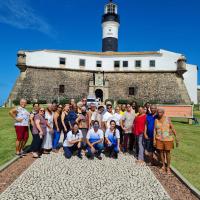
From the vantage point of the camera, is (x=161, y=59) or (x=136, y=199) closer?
(x=136, y=199)

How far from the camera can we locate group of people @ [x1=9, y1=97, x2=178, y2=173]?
Result: 7.63 m

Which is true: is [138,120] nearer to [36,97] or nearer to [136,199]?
[136,199]

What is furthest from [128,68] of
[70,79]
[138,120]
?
[138,120]

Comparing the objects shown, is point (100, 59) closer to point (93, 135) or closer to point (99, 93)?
point (99, 93)

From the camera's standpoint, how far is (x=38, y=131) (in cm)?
890

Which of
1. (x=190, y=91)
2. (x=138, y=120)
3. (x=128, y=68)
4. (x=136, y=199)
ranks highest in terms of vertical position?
(x=128, y=68)

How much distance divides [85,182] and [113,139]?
2.94 meters

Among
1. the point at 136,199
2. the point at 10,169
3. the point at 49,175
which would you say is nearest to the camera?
the point at 136,199

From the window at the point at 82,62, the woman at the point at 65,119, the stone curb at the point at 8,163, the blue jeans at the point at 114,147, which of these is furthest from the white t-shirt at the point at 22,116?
the window at the point at 82,62

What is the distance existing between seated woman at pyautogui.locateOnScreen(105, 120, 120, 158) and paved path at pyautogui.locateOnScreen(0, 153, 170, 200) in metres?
0.58

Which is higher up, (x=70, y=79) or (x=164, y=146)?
(x=70, y=79)

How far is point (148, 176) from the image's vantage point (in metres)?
6.85

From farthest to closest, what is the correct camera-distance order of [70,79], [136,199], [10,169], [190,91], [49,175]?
[190,91]
[70,79]
[10,169]
[49,175]
[136,199]

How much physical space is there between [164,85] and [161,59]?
4.53 m
